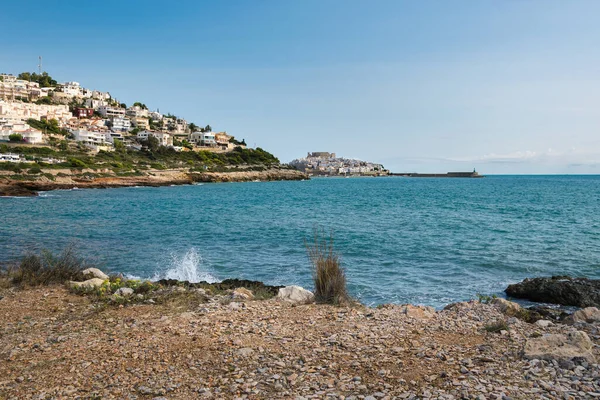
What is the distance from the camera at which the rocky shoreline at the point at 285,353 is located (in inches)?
171

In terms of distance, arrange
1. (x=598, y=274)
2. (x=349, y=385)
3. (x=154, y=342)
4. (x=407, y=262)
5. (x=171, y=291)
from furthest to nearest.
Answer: (x=407, y=262), (x=598, y=274), (x=171, y=291), (x=154, y=342), (x=349, y=385)

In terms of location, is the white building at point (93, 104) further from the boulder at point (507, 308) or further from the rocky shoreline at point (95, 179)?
the boulder at point (507, 308)

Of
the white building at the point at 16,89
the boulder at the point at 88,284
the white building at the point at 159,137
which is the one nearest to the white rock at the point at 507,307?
the boulder at the point at 88,284

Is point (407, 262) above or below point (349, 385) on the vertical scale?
below

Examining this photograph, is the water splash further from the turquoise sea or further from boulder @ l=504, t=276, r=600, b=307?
boulder @ l=504, t=276, r=600, b=307

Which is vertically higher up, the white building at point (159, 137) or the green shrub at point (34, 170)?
the white building at point (159, 137)

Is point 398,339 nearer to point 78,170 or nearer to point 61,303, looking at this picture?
point 61,303

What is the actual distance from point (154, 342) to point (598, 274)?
14.3 meters

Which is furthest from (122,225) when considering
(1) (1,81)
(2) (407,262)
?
(1) (1,81)

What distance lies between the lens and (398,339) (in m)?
5.73

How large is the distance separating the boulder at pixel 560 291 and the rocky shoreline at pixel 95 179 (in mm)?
46588

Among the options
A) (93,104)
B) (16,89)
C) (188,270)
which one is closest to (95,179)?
(188,270)

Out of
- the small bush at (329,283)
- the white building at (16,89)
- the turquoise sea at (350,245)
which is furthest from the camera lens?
the white building at (16,89)

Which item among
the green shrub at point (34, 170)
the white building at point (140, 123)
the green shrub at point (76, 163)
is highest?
the white building at point (140, 123)
